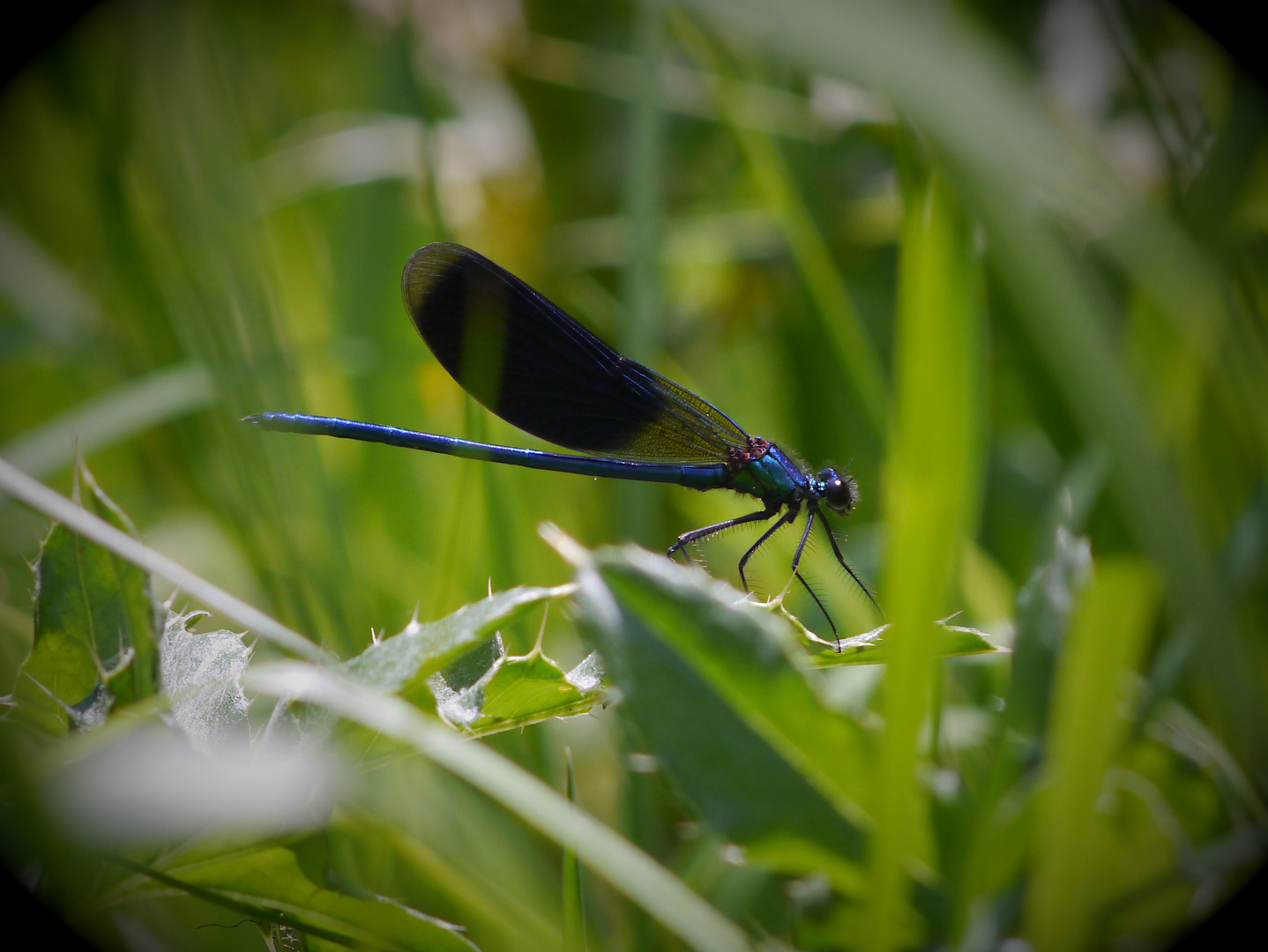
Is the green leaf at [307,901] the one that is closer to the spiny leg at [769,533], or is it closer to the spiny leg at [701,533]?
the spiny leg at [701,533]

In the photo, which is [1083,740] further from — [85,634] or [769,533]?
[85,634]

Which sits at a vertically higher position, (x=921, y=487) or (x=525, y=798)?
(x=921, y=487)

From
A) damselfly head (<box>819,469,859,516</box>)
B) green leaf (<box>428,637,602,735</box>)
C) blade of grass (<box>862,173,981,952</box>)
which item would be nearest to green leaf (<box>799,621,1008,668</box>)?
blade of grass (<box>862,173,981,952</box>)

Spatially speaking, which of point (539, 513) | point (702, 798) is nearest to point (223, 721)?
point (702, 798)

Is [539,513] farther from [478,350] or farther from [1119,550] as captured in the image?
[1119,550]

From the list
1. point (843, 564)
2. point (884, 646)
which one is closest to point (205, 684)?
point (884, 646)

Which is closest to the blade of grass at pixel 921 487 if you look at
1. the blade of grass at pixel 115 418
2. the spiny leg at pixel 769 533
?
the spiny leg at pixel 769 533
